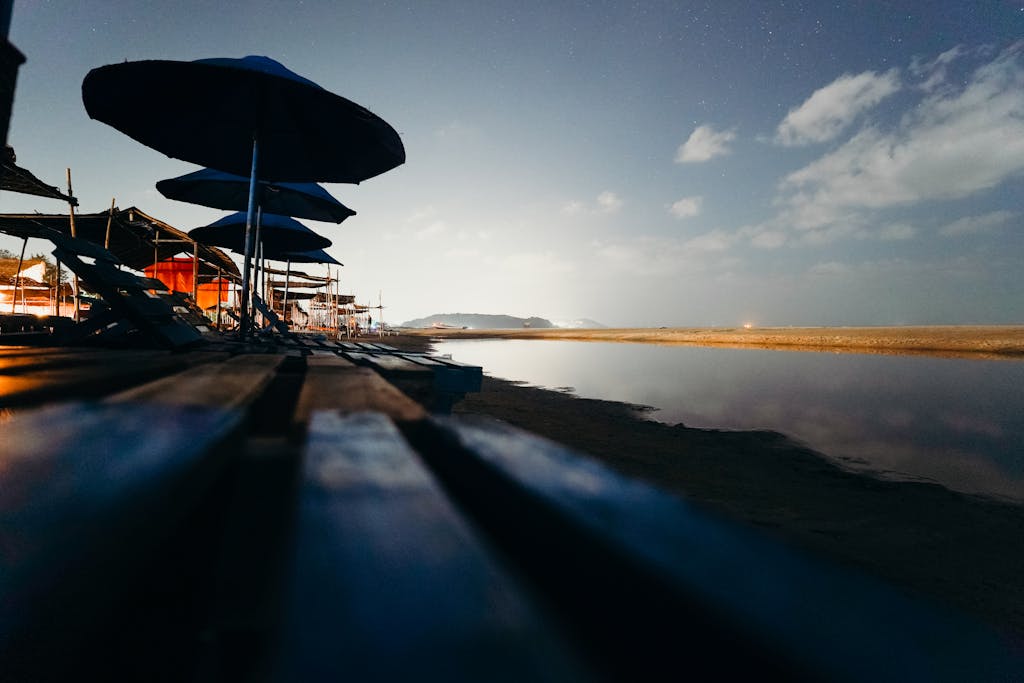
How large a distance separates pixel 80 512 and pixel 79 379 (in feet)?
4.45

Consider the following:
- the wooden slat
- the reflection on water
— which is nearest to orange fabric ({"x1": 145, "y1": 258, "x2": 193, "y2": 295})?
the reflection on water

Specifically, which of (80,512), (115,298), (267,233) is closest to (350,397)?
(80,512)

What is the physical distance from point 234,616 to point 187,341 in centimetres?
339

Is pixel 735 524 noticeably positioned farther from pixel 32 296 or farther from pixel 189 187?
pixel 32 296

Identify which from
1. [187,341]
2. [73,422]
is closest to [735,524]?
[73,422]

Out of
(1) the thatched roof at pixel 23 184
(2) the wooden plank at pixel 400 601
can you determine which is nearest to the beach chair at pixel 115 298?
(2) the wooden plank at pixel 400 601

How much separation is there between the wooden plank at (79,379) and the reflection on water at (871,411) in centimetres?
719

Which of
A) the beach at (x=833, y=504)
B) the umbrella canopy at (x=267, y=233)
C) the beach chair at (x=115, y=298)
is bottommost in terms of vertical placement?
the beach at (x=833, y=504)

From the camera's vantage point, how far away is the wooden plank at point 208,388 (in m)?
1.09

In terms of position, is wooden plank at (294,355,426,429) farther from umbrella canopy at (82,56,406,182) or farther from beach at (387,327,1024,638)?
umbrella canopy at (82,56,406,182)

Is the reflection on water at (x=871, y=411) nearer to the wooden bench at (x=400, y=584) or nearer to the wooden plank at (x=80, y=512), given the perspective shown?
the wooden bench at (x=400, y=584)

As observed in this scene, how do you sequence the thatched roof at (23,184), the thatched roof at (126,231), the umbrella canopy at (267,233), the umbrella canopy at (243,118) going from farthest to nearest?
the thatched roof at (126,231) < the umbrella canopy at (267,233) < the thatched roof at (23,184) < the umbrella canopy at (243,118)

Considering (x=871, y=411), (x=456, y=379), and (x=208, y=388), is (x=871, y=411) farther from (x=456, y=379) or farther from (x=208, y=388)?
(x=208, y=388)

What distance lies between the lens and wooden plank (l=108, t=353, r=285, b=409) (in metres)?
1.09
